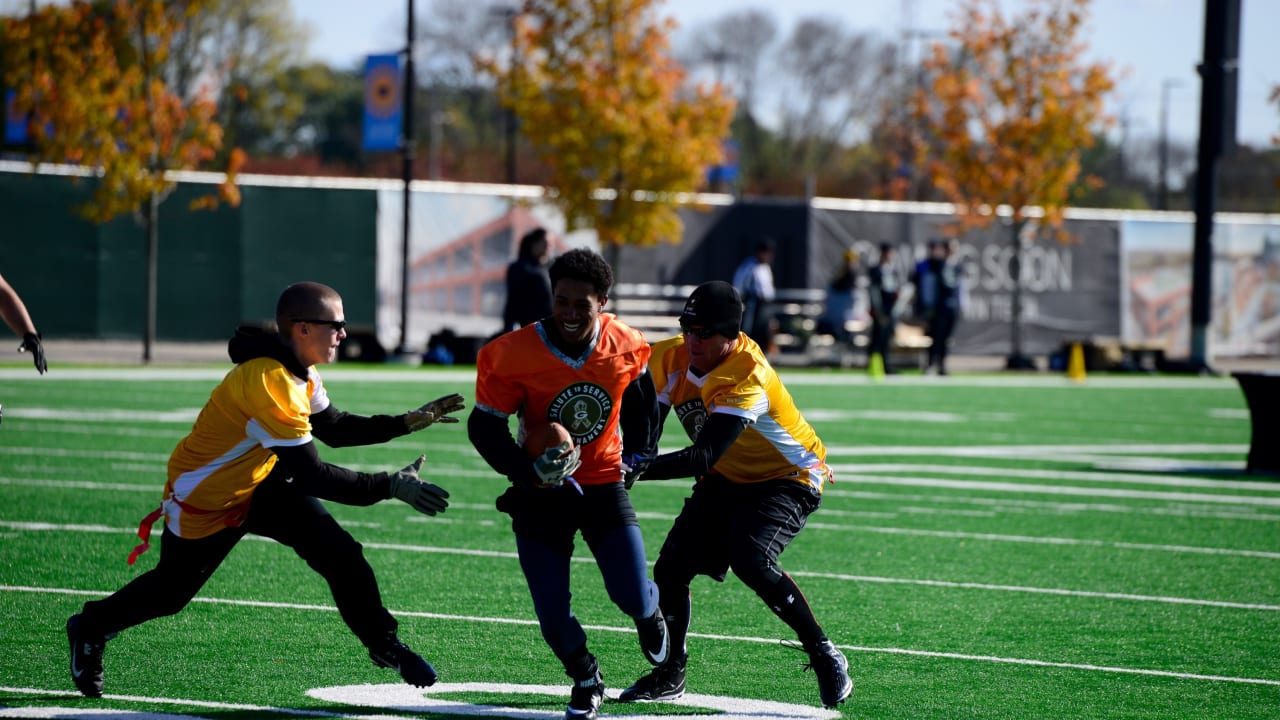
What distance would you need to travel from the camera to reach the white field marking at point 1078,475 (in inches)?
530

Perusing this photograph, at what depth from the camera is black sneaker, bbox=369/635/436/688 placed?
5887 mm

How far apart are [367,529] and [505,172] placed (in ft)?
205

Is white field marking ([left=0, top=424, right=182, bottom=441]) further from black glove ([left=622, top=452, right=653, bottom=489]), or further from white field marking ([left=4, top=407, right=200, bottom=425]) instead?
black glove ([left=622, top=452, right=653, bottom=489])

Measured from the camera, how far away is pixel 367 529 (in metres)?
10.2

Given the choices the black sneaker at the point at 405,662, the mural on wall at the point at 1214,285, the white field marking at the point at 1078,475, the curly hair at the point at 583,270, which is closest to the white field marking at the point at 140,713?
the black sneaker at the point at 405,662

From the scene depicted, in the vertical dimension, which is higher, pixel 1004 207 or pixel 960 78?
pixel 960 78

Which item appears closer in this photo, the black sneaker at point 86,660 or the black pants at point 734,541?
the black sneaker at point 86,660

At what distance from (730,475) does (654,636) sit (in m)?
0.82

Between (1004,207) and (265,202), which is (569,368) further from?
(1004,207)

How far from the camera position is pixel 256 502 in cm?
598

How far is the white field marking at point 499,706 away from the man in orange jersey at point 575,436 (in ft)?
0.99

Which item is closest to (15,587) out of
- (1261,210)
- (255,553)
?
(255,553)

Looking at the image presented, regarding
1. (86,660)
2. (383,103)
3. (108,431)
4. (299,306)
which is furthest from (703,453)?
(383,103)

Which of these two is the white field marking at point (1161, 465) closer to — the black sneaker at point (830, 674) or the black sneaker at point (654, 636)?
the black sneaker at point (830, 674)
